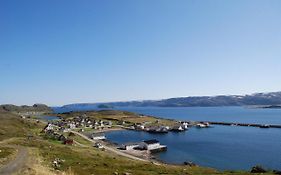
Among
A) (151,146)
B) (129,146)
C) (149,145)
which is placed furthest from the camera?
(151,146)

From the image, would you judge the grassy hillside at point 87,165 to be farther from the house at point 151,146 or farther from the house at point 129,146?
the house at point 151,146

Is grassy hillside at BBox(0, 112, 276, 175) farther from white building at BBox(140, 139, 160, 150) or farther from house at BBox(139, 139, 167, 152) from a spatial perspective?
white building at BBox(140, 139, 160, 150)

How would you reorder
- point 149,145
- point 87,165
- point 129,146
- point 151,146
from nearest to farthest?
point 87,165 < point 129,146 < point 149,145 < point 151,146

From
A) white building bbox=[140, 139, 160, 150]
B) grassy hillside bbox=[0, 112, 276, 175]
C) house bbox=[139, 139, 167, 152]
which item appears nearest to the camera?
grassy hillside bbox=[0, 112, 276, 175]

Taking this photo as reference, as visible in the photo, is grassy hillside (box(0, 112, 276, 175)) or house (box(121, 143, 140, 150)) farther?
house (box(121, 143, 140, 150))

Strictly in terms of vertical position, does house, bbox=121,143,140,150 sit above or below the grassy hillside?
below

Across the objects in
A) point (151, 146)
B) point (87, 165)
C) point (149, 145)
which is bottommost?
point (151, 146)

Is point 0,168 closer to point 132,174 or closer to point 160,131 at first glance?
point 132,174

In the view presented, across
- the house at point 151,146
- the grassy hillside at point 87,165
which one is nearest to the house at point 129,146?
the house at point 151,146

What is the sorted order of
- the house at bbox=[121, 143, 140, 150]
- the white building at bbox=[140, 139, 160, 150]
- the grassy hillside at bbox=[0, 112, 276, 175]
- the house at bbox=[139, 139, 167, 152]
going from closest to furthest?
the grassy hillside at bbox=[0, 112, 276, 175], the house at bbox=[121, 143, 140, 150], the house at bbox=[139, 139, 167, 152], the white building at bbox=[140, 139, 160, 150]

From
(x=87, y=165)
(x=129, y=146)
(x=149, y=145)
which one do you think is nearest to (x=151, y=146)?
(x=149, y=145)

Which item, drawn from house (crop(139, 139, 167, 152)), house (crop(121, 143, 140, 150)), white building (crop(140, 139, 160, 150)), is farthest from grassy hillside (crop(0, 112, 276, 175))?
white building (crop(140, 139, 160, 150))

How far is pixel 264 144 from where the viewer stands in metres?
135

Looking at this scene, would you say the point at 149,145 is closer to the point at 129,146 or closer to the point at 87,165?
the point at 129,146
